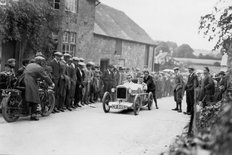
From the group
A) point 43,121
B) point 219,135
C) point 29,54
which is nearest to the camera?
point 219,135

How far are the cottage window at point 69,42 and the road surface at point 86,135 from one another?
1060 centimetres

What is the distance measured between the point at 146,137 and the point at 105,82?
9503 millimetres

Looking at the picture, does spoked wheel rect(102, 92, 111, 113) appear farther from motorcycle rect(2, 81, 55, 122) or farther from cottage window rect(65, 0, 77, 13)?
cottage window rect(65, 0, 77, 13)

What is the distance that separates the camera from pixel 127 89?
13516mm

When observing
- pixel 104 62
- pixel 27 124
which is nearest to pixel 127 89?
pixel 27 124

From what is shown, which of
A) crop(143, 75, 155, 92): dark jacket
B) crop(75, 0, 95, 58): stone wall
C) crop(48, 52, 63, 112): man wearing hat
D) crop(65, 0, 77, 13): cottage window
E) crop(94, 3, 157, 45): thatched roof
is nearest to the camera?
crop(48, 52, 63, 112): man wearing hat

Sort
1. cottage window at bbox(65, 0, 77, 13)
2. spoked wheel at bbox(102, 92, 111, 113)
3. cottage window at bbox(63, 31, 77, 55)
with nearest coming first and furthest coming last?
spoked wheel at bbox(102, 92, 111, 113) < cottage window at bbox(65, 0, 77, 13) < cottage window at bbox(63, 31, 77, 55)

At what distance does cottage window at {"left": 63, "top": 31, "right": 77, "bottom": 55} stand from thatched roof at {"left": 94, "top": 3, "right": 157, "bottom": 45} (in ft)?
11.0

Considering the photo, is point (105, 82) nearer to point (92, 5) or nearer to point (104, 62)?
point (92, 5)

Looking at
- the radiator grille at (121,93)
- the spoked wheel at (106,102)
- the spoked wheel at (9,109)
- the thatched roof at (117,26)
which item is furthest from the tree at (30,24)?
the thatched roof at (117,26)

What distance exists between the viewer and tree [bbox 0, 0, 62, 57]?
1558 centimetres

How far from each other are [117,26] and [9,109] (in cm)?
2470

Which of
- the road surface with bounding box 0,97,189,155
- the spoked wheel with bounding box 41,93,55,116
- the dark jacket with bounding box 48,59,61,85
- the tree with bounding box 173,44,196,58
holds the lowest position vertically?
the road surface with bounding box 0,97,189,155

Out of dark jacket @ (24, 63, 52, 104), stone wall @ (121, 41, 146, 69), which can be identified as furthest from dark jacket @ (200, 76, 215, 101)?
stone wall @ (121, 41, 146, 69)
